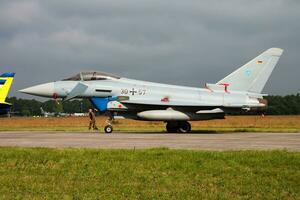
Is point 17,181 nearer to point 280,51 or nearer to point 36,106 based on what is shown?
point 280,51

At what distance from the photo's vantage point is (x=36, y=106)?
16550cm

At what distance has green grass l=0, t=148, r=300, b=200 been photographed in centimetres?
607

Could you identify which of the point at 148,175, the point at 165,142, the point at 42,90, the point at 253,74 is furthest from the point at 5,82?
the point at 148,175

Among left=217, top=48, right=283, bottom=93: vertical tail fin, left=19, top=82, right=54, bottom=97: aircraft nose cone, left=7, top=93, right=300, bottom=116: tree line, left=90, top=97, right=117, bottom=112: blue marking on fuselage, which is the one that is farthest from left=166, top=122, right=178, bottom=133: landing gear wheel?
left=7, top=93, right=300, bottom=116: tree line

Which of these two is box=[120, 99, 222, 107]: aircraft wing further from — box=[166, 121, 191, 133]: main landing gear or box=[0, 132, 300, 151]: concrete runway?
box=[0, 132, 300, 151]: concrete runway

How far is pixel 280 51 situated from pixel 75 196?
19906 millimetres

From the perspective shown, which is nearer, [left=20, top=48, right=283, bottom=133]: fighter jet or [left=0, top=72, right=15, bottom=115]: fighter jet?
[left=20, top=48, right=283, bottom=133]: fighter jet

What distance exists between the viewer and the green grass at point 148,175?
607cm

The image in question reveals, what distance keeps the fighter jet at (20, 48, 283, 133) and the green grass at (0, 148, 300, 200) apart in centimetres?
1150

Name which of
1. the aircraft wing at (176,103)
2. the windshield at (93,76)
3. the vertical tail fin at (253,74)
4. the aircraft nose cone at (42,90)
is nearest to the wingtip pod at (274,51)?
the vertical tail fin at (253,74)

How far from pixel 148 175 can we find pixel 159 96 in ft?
49.1

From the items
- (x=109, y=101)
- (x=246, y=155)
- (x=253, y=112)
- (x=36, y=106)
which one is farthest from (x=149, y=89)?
(x=36, y=106)

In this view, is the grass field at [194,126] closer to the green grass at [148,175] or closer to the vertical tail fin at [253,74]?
the vertical tail fin at [253,74]


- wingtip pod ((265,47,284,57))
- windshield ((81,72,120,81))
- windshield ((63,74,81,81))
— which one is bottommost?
windshield ((63,74,81,81))
